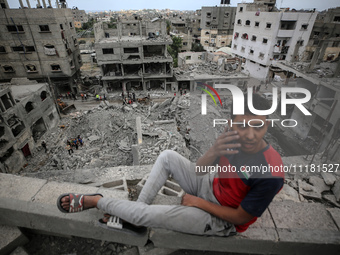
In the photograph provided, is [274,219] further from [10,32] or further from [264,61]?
[10,32]

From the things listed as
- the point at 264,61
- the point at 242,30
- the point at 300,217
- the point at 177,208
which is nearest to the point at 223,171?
the point at 177,208

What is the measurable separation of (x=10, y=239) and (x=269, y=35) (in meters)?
25.8

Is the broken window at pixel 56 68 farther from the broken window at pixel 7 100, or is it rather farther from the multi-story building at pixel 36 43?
the broken window at pixel 7 100

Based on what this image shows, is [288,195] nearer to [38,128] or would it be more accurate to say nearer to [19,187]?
[19,187]

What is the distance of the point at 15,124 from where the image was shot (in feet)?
38.9

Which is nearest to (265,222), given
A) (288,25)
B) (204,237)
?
(204,237)

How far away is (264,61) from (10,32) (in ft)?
88.5

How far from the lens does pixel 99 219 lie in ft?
8.87

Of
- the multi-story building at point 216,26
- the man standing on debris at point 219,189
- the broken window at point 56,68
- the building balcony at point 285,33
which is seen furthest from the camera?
the multi-story building at point 216,26

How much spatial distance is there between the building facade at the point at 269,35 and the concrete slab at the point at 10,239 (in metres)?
22.5

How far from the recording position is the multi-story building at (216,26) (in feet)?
122

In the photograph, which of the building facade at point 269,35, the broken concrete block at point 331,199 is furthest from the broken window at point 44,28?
the broken concrete block at point 331,199

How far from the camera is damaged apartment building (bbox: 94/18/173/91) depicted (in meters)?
20.6

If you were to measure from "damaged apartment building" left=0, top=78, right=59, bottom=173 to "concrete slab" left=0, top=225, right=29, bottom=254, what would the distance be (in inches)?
394
